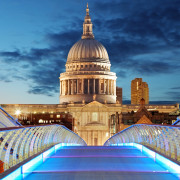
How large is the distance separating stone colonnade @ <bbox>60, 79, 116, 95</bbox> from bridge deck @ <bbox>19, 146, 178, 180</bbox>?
159 metres

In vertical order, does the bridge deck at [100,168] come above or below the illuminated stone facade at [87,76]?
below

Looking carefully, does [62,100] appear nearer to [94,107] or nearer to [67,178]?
[94,107]

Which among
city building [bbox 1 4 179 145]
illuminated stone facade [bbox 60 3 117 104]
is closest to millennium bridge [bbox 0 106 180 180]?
city building [bbox 1 4 179 145]

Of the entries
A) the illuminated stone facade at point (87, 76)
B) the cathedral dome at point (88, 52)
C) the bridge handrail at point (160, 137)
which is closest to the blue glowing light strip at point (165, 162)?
the bridge handrail at point (160, 137)

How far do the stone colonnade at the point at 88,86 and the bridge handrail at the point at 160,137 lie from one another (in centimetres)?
14434

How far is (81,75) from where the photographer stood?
594 ft

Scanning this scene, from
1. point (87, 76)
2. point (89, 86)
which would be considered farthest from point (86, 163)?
point (87, 76)

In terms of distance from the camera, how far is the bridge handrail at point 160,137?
1686cm

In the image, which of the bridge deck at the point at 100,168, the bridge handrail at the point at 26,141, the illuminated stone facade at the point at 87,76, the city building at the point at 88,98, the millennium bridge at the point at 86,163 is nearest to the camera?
the millennium bridge at the point at 86,163

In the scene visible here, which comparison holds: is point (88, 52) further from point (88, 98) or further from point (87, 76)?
point (88, 98)

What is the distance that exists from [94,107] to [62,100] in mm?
18567

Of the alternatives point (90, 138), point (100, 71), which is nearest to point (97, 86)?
point (100, 71)

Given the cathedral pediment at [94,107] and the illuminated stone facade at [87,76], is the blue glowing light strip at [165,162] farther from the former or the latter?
the illuminated stone facade at [87,76]

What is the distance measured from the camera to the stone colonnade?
179875 millimetres
